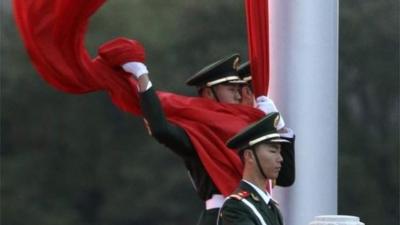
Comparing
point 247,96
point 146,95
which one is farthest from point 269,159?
point 247,96

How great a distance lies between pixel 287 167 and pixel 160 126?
64 cm

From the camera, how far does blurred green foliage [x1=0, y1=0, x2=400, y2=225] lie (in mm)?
18297

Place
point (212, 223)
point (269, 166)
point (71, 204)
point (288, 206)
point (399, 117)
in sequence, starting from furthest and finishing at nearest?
1. point (71, 204)
2. point (399, 117)
3. point (288, 206)
4. point (212, 223)
5. point (269, 166)

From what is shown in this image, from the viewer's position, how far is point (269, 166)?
6695 millimetres

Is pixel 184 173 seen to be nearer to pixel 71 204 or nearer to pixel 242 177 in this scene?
pixel 71 204

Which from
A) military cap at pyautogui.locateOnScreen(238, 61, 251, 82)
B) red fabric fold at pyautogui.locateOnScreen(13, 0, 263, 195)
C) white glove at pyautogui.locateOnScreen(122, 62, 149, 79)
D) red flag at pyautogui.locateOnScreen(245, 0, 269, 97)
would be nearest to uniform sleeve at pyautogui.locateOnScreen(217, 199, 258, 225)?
red fabric fold at pyautogui.locateOnScreen(13, 0, 263, 195)

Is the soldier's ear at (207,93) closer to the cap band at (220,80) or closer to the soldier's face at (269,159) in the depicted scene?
the cap band at (220,80)

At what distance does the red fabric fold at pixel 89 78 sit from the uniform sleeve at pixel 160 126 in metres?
0.07

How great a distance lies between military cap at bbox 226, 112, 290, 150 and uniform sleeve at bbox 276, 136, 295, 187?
42 centimetres

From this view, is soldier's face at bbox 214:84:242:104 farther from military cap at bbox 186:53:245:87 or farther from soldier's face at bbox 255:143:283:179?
soldier's face at bbox 255:143:283:179

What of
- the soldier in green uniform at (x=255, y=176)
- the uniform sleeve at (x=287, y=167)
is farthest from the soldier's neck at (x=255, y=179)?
the uniform sleeve at (x=287, y=167)

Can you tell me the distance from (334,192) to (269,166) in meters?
1.37

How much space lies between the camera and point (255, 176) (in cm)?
671

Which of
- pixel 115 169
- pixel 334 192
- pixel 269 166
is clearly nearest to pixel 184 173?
pixel 115 169
